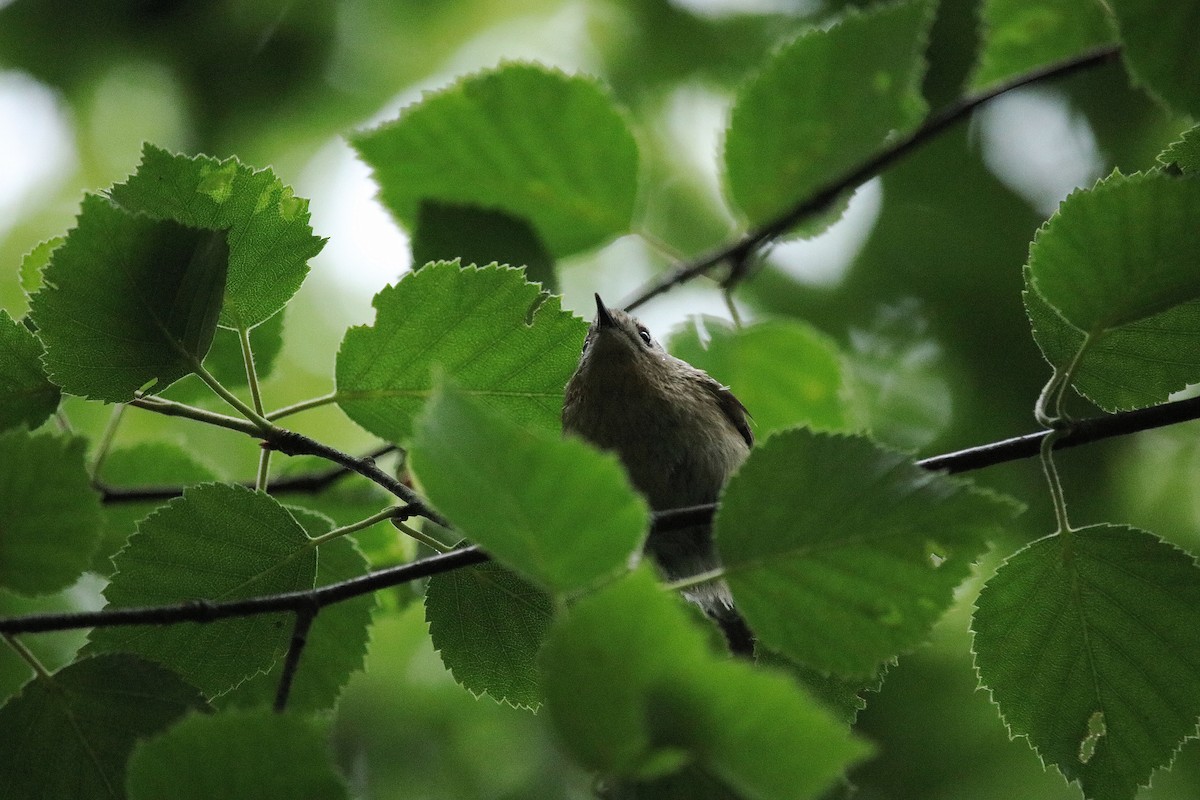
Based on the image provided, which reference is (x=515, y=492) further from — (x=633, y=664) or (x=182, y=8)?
(x=182, y=8)

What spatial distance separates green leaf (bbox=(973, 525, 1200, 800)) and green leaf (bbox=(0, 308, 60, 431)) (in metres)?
1.64

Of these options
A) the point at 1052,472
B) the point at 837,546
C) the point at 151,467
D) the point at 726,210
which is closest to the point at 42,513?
the point at 837,546

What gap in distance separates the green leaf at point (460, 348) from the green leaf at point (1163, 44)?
3.81ft

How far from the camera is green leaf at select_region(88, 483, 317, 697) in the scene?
1712 mm

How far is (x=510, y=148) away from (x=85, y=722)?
1.81m

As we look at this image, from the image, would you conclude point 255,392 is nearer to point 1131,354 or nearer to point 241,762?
point 241,762

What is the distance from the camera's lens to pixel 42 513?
140 cm

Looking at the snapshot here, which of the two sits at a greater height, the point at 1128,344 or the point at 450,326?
the point at 450,326

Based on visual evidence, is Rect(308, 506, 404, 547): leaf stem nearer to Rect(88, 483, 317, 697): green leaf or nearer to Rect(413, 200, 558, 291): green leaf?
Rect(88, 483, 317, 697): green leaf

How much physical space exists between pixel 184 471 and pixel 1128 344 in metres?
2.20

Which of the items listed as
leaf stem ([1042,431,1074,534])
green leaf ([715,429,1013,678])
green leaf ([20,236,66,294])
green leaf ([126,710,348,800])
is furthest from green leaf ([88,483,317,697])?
leaf stem ([1042,431,1074,534])

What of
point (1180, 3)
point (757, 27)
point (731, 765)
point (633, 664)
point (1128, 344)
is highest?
point (1180, 3)

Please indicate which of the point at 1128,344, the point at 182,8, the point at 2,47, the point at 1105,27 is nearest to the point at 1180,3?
the point at 1128,344

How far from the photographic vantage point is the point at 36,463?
140 centimetres
